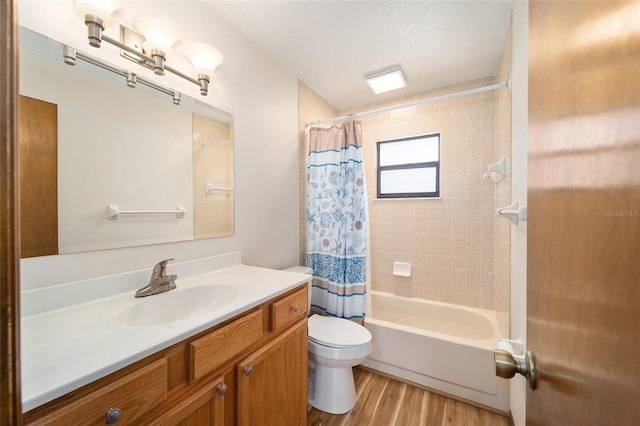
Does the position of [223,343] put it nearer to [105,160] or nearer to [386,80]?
[105,160]

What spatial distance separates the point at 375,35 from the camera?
66.0 inches

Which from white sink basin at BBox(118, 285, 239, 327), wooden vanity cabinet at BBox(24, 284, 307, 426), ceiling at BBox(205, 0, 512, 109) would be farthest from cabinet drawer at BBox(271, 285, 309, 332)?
ceiling at BBox(205, 0, 512, 109)

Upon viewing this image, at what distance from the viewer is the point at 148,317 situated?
1015 millimetres

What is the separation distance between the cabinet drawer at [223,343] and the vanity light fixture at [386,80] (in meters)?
2.05

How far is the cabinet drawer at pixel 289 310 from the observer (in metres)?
1.13

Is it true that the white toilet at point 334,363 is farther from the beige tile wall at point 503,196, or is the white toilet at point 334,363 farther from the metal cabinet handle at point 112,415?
the metal cabinet handle at point 112,415

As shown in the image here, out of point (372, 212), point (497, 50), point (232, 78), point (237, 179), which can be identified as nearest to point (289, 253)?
point (237, 179)

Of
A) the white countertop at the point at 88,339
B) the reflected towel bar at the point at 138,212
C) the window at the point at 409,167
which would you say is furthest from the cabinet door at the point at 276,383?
the window at the point at 409,167

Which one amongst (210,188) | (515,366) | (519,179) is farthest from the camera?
(210,188)

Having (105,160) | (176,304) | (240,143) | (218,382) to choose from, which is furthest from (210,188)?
(218,382)

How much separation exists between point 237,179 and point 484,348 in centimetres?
196

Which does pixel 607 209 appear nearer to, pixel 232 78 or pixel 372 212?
pixel 232 78

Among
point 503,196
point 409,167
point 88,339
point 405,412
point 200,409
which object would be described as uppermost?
point 409,167

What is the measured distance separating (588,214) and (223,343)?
1.01m
